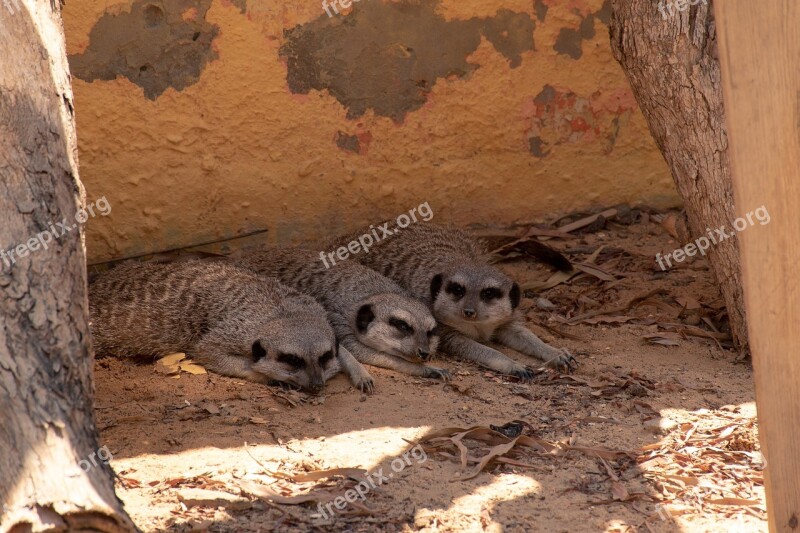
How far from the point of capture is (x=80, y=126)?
4902 mm

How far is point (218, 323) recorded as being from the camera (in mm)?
4738

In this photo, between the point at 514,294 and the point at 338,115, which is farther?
the point at 338,115

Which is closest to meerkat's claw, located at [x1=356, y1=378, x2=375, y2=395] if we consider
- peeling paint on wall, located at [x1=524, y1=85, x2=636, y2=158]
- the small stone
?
the small stone

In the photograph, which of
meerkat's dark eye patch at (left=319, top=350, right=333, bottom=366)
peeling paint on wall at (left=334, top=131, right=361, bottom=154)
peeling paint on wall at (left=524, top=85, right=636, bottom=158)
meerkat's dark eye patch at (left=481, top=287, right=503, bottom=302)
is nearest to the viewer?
meerkat's dark eye patch at (left=319, top=350, right=333, bottom=366)

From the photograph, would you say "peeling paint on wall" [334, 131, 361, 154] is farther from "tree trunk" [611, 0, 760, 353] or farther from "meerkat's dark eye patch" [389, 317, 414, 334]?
"tree trunk" [611, 0, 760, 353]

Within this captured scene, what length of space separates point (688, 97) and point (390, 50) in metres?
1.86

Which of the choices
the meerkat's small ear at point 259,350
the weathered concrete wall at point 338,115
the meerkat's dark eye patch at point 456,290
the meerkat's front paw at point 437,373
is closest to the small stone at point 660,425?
the meerkat's front paw at point 437,373

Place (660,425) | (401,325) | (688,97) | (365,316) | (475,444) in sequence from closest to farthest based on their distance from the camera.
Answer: (475,444) < (660,425) < (688,97) < (401,325) < (365,316)

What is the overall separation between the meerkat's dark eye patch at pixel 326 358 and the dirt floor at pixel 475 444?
0.14 metres

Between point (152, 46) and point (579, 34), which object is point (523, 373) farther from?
point (152, 46)

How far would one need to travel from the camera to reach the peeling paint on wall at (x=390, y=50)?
5.14 m

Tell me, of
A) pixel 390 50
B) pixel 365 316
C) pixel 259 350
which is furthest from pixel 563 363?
pixel 390 50

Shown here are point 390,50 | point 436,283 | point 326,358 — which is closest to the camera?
point 326,358

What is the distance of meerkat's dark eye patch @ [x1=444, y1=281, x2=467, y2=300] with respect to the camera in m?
4.99
